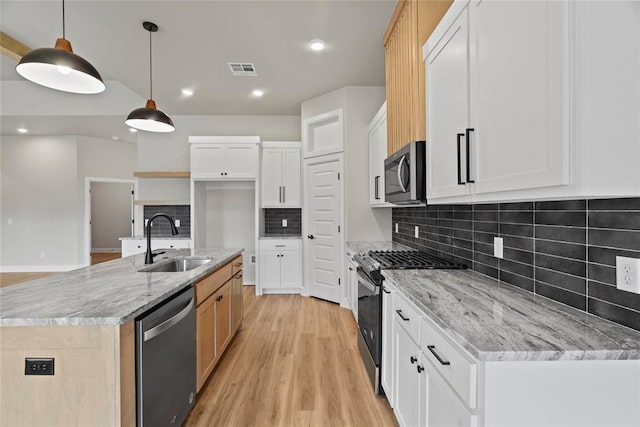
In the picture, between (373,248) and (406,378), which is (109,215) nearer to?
(373,248)

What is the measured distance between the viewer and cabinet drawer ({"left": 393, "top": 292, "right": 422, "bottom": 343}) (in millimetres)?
A: 1438

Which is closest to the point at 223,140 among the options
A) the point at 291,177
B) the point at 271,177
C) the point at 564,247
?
the point at 271,177

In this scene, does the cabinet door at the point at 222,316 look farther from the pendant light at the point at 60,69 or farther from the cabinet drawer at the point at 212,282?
the pendant light at the point at 60,69

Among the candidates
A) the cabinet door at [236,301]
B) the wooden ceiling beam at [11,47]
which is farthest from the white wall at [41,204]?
the cabinet door at [236,301]

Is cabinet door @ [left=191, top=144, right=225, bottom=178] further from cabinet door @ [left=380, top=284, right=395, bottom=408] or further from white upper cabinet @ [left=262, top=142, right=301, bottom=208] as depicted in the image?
cabinet door @ [left=380, top=284, right=395, bottom=408]

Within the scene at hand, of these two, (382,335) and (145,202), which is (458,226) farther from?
(145,202)

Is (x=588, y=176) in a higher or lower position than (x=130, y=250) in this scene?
higher

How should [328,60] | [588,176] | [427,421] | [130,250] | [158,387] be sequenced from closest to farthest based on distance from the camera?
[588,176], [427,421], [158,387], [328,60], [130,250]

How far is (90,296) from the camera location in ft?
5.12

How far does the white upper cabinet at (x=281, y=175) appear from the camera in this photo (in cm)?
516

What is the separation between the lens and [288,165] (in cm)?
516

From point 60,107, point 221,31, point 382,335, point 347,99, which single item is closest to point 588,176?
point 382,335

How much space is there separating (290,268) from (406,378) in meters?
3.53

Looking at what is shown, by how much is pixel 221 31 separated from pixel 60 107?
4.16 meters
